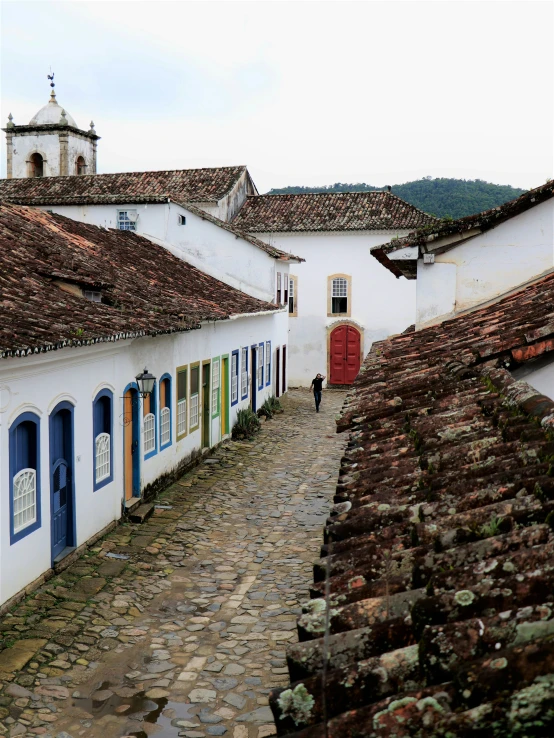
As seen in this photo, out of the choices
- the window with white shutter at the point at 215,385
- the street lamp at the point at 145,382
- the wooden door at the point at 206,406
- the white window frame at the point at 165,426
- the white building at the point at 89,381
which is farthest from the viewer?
the window with white shutter at the point at 215,385

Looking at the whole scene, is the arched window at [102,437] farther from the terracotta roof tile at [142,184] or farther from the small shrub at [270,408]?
the terracotta roof tile at [142,184]

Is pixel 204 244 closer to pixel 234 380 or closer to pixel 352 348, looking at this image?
pixel 234 380

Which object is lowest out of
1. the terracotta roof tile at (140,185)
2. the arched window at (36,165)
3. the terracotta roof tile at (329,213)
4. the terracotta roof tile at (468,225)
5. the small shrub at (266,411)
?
the small shrub at (266,411)

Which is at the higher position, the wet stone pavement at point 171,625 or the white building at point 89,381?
the white building at point 89,381

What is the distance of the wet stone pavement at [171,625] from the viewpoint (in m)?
6.30

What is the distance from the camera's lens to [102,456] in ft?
35.8

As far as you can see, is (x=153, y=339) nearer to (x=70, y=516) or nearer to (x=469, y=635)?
(x=70, y=516)

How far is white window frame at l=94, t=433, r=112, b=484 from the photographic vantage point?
35.1 ft

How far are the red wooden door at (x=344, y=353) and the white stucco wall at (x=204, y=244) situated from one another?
8206 mm

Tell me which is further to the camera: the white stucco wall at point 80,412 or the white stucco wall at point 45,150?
the white stucco wall at point 45,150

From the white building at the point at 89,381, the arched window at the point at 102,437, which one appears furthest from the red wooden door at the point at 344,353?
the arched window at the point at 102,437

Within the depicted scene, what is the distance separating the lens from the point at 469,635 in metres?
2.12

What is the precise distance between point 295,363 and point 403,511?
27.6 meters

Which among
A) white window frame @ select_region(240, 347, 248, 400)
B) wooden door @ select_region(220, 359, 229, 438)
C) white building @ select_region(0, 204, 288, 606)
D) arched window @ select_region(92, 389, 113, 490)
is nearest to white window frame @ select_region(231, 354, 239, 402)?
white building @ select_region(0, 204, 288, 606)
